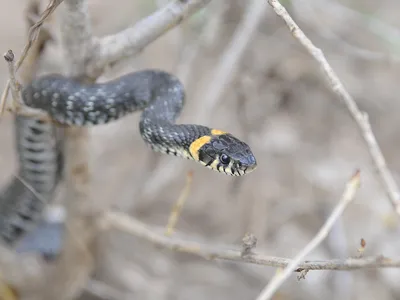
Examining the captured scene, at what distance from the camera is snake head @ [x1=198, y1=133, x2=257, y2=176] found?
3.40m

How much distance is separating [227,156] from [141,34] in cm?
85

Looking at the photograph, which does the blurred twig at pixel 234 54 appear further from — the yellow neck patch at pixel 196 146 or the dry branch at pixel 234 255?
the yellow neck patch at pixel 196 146

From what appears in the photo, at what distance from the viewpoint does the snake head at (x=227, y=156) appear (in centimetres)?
340

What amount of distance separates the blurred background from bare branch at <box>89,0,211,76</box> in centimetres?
141

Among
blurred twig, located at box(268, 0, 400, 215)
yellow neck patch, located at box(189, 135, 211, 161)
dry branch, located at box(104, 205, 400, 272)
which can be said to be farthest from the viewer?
yellow neck patch, located at box(189, 135, 211, 161)

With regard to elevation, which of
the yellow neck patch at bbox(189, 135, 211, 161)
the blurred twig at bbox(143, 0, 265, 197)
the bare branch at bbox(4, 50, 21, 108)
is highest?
the blurred twig at bbox(143, 0, 265, 197)

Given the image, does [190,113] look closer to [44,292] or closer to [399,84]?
[44,292]

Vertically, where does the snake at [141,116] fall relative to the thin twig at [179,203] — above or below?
above

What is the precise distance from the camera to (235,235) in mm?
6367

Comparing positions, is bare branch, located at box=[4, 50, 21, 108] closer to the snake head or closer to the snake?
the snake

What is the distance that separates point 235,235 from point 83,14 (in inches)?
136

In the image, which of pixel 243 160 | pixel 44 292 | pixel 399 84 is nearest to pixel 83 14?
pixel 243 160

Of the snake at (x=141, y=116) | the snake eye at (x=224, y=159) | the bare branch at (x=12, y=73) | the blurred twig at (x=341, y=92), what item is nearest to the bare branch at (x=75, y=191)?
the snake at (x=141, y=116)

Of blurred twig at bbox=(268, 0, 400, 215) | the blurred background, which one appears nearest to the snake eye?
blurred twig at bbox=(268, 0, 400, 215)
